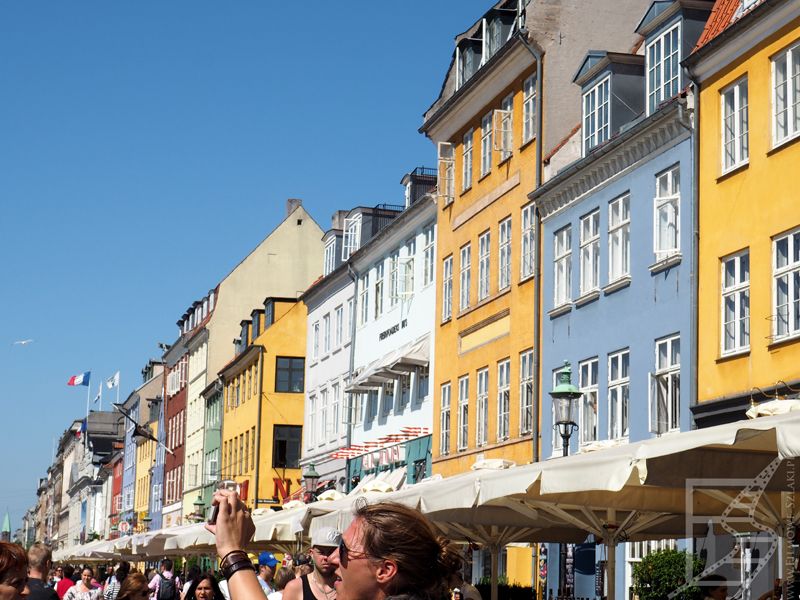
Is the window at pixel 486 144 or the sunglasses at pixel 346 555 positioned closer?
the sunglasses at pixel 346 555

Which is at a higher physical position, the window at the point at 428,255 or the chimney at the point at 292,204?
the chimney at the point at 292,204

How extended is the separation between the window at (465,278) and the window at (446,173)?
71.6 inches

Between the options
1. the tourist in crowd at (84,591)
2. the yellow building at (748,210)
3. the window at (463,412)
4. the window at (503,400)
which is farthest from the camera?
the window at (463,412)

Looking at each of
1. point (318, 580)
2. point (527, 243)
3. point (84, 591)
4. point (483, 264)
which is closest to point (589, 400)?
point (527, 243)

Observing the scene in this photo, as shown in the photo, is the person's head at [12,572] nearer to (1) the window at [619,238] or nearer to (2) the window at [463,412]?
(1) the window at [619,238]

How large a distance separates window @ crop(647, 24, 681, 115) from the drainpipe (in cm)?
441

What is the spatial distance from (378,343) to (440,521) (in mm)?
24242

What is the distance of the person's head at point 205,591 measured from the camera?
10.0m

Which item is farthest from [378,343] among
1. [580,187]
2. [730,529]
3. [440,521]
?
[730,529]

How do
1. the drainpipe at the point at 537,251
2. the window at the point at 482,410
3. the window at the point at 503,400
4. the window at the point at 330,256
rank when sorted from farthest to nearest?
the window at the point at 330,256 < the window at the point at 482,410 < the window at the point at 503,400 < the drainpipe at the point at 537,251

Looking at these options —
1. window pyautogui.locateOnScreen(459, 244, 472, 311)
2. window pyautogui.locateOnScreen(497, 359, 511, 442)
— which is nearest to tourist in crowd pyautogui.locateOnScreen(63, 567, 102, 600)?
window pyautogui.locateOnScreen(497, 359, 511, 442)

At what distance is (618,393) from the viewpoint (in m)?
25.5

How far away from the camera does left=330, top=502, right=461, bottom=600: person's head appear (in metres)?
3.49

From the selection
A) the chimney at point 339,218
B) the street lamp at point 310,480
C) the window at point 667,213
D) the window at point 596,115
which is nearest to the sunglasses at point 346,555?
the window at point 667,213
